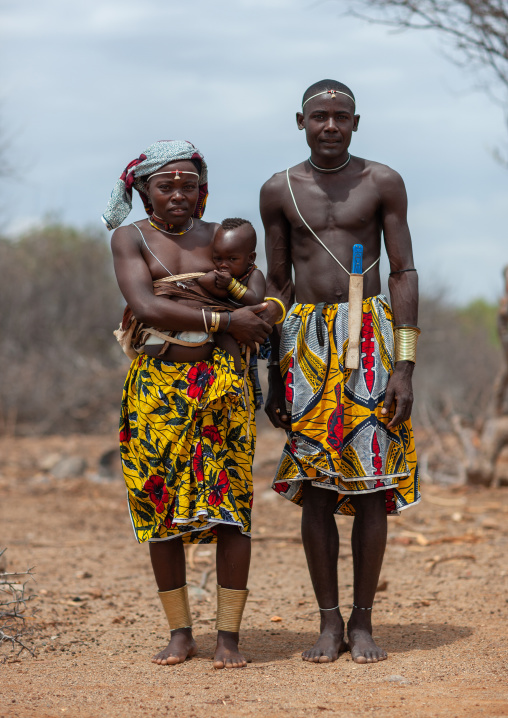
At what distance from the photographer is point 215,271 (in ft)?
11.1

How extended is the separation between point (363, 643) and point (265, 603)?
135 cm

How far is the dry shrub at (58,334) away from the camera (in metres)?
12.8

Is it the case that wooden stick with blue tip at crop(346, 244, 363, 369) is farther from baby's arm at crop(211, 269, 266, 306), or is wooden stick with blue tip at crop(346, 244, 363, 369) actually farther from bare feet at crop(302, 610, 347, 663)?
bare feet at crop(302, 610, 347, 663)

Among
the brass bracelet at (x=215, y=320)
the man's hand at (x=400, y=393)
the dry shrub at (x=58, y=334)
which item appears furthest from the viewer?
the dry shrub at (x=58, y=334)

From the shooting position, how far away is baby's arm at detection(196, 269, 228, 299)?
339cm

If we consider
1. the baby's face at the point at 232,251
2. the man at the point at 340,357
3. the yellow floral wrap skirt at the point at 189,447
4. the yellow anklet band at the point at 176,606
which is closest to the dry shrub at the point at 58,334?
the yellow anklet band at the point at 176,606

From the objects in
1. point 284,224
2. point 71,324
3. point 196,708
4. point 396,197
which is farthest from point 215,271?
point 71,324

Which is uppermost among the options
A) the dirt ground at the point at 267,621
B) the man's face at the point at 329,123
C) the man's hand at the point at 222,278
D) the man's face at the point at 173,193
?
the man's face at the point at 329,123

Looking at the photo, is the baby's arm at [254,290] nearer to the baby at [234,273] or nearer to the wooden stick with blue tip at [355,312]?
the baby at [234,273]

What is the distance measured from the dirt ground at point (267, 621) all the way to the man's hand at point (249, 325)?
1280mm

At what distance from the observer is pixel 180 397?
11.2 ft

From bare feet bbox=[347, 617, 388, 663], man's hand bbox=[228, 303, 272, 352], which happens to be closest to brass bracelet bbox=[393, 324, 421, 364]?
man's hand bbox=[228, 303, 272, 352]

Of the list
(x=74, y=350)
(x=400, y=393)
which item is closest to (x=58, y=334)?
(x=74, y=350)

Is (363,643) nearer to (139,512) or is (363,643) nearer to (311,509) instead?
(311,509)
